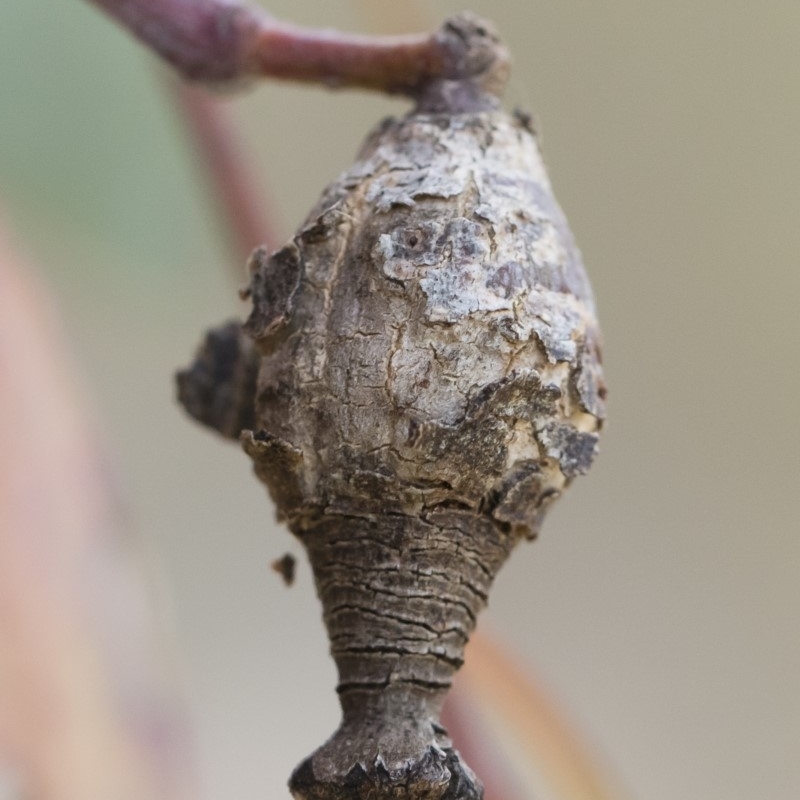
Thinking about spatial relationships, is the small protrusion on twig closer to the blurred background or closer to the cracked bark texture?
the cracked bark texture

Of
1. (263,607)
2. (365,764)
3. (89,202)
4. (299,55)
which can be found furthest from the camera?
(263,607)

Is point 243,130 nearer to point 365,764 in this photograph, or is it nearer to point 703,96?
point 703,96

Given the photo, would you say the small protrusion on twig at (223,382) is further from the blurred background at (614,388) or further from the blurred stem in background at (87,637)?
the blurred background at (614,388)

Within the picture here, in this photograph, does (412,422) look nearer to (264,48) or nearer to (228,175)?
(264,48)

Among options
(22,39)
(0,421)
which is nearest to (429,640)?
(0,421)

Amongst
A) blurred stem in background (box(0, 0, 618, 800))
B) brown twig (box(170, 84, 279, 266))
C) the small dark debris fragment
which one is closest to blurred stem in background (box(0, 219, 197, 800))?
blurred stem in background (box(0, 0, 618, 800))

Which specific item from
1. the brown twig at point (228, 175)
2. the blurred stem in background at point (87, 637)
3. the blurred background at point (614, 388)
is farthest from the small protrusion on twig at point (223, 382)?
the blurred background at point (614, 388)

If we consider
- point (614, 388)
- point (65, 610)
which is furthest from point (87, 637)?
point (614, 388)

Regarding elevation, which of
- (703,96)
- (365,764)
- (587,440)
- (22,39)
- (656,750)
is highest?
(22,39)
